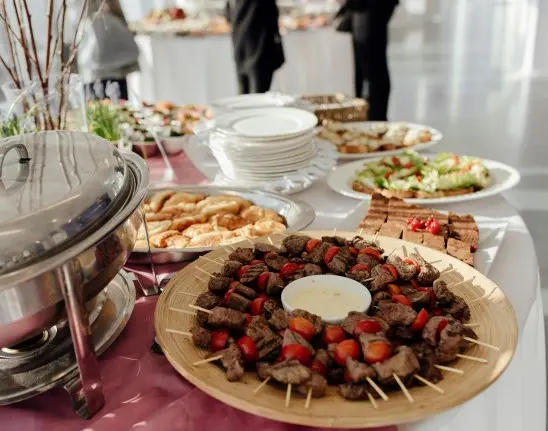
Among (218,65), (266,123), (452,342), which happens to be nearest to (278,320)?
(452,342)

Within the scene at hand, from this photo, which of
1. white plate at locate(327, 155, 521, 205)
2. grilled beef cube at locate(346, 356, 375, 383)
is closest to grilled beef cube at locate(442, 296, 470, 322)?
grilled beef cube at locate(346, 356, 375, 383)

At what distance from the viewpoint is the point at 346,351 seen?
788 millimetres

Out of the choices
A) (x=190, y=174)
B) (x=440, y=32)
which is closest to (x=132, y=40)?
(x=190, y=174)

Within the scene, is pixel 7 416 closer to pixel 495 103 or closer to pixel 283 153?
pixel 283 153

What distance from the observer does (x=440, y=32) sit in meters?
10.9

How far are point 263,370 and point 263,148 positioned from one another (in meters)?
0.91

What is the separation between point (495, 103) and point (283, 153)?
5066mm

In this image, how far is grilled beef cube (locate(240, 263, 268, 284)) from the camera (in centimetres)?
99

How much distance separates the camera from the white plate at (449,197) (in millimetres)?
1514

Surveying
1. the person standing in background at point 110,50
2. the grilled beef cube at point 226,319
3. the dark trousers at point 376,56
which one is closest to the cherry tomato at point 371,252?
the grilled beef cube at point 226,319

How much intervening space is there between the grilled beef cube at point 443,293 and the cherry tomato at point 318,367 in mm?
253

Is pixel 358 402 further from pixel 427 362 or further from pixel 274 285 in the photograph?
pixel 274 285

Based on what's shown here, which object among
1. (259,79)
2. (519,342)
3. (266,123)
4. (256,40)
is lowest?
(519,342)

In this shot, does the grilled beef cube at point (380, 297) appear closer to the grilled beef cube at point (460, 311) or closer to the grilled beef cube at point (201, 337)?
the grilled beef cube at point (460, 311)
